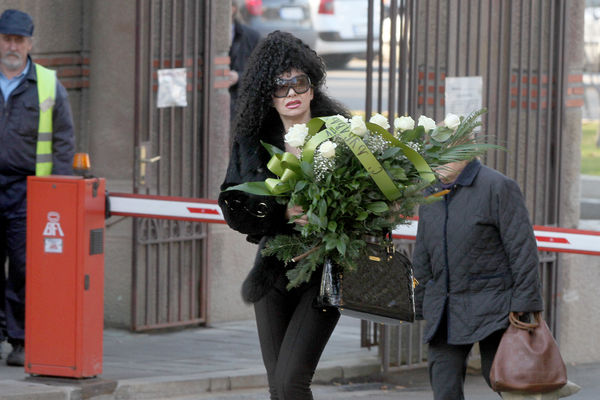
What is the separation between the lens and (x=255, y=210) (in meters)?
Answer: 4.53

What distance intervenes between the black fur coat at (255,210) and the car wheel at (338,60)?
1917 cm

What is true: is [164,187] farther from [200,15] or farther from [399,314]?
[399,314]

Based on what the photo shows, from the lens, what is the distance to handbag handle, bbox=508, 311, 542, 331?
5.21 m

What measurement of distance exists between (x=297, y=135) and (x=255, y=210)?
13.9 inches

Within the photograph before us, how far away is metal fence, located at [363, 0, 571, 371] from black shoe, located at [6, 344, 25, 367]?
2242 millimetres

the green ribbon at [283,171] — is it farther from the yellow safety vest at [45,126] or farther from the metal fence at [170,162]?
the metal fence at [170,162]

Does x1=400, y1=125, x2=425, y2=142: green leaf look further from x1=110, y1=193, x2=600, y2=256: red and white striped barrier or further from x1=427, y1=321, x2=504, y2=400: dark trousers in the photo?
x1=110, y1=193, x2=600, y2=256: red and white striped barrier

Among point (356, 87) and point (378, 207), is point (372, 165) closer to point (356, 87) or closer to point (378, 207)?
point (378, 207)

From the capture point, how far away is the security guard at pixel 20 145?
695cm

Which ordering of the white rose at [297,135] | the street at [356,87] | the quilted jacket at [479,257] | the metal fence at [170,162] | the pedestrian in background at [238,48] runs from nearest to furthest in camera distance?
1. the white rose at [297,135]
2. the quilted jacket at [479,257]
3. the metal fence at [170,162]
4. the pedestrian in background at [238,48]
5. the street at [356,87]

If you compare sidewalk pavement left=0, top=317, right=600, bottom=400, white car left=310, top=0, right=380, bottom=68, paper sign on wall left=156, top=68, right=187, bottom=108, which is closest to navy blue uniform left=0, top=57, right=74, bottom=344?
sidewalk pavement left=0, top=317, right=600, bottom=400

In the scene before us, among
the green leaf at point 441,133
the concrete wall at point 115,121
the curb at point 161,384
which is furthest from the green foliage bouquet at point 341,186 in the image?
the concrete wall at point 115,121

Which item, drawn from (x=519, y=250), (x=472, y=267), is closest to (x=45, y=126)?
(x=472, y=267)

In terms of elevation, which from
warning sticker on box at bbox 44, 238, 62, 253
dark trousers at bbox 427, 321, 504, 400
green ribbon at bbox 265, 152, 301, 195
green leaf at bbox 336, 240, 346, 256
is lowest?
dark trousers at bbox 427, 321, 504, 400
